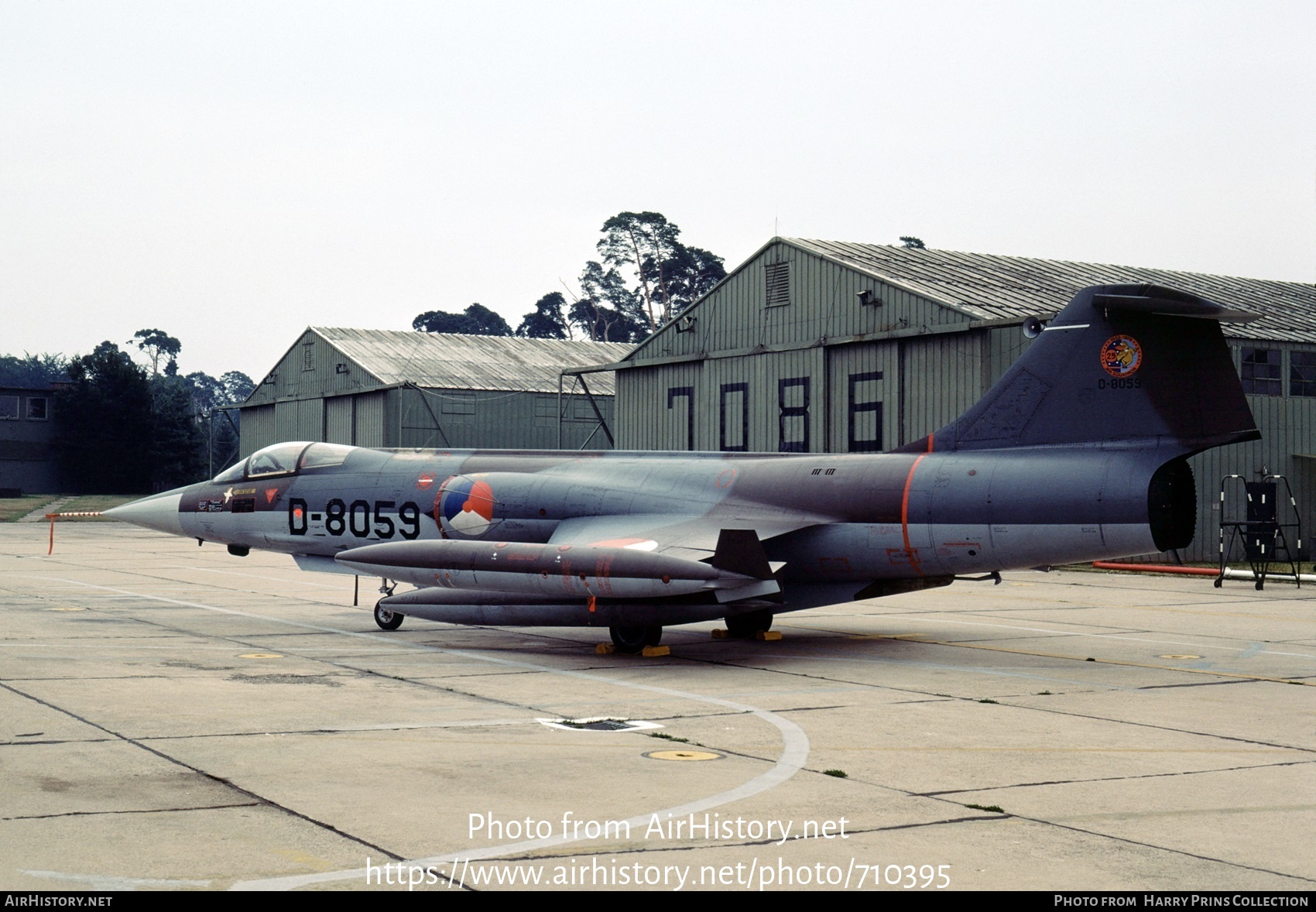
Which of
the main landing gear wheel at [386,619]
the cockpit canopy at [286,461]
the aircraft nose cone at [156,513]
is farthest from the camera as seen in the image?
the aircraft nose cone at [156,513]

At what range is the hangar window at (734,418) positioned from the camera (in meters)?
38.0

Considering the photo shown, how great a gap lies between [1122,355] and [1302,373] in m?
23.3

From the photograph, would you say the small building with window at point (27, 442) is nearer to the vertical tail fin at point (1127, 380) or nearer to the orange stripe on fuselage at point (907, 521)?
the orange stripe on fuselage at point (907, 521)

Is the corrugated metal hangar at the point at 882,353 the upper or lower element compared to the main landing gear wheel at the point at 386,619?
upper

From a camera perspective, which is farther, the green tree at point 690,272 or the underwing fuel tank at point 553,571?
the green tree at point 690,272

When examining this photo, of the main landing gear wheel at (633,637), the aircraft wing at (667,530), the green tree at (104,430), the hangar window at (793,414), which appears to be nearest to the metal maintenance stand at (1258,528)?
the hangar window at (793,414)

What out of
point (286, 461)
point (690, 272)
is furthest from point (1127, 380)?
point (690, 272)

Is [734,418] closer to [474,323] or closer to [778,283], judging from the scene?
[778,283]

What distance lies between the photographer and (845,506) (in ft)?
52.8

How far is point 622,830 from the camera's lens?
717cm

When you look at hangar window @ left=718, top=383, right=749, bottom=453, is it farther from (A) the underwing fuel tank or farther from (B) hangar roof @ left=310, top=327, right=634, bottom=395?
(A) the underwing fuel tank

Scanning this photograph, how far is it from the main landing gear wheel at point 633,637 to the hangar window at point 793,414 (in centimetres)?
2042

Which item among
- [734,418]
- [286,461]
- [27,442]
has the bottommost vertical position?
[286,461]

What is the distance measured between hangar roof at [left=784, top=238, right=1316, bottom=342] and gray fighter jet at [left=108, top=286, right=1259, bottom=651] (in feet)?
53.2
